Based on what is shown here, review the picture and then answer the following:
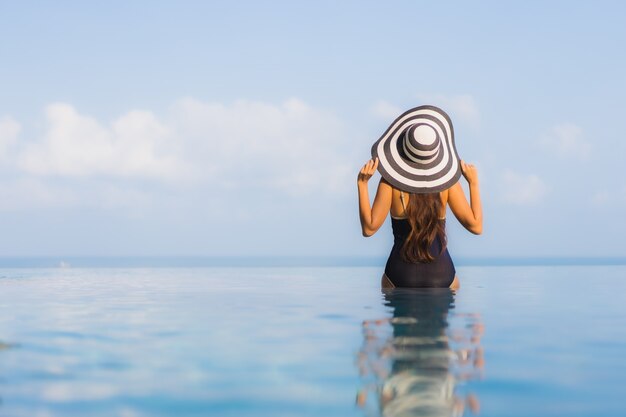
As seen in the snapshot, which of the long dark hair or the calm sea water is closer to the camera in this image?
the calm sea water

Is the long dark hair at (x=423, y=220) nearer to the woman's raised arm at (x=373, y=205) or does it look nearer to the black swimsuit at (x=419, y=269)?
the black swimsuit at (x=419, y=269)

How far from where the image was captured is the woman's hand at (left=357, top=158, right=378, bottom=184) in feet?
27.8

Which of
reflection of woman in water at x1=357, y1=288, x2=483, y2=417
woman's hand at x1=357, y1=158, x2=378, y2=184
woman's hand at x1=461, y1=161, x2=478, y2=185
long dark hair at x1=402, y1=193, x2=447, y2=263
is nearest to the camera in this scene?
reflection of woman in water at x1=357, y1=288, x2=483, y2=417

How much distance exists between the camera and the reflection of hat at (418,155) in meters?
8.57

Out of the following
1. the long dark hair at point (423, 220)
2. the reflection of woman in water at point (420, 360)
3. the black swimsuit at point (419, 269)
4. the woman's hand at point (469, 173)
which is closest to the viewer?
the reflection of woman in water at point (420, 360)

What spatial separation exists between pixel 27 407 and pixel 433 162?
5705 millimetres

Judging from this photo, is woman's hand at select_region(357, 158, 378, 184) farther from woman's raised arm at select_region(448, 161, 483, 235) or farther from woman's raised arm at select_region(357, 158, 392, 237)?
woman's raised arm at select_region(448, 161, 483, 235)

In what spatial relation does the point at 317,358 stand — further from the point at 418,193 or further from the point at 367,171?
the point at 418,193

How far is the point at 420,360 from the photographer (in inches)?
197

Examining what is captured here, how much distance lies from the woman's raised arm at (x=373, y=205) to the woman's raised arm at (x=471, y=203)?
0.73 m

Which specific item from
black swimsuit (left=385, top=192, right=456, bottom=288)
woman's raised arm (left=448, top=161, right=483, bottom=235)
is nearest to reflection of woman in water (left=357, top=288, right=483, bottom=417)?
black swimsuit (left=385, top=192, right=456, bottom=288)

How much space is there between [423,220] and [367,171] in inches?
32.4

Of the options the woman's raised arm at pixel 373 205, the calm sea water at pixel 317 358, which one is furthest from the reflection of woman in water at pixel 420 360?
the woman's raised arm at pixel 373 205

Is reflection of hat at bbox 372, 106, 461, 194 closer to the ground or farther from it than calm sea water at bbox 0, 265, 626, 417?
farther from it
